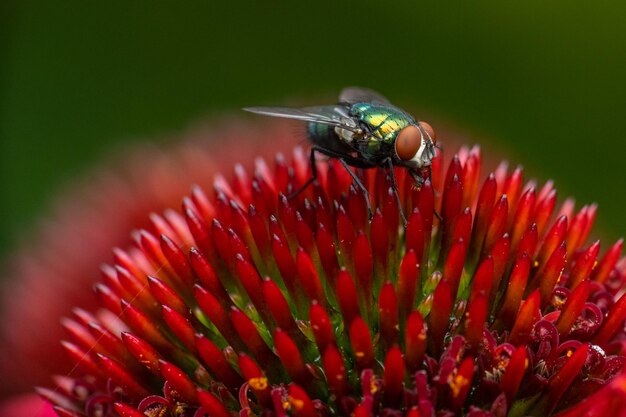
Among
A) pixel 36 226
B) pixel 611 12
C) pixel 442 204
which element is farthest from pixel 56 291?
pixel 611 12

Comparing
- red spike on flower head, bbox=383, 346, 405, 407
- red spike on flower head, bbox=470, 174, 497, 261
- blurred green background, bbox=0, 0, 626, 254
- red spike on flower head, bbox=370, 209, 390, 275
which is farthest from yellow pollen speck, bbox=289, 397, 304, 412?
blurred green background, bbox=0, 0, 626, 254

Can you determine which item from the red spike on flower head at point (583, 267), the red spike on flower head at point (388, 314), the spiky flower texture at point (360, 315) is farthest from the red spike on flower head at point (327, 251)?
the red spike on flower head at point (583, 267)

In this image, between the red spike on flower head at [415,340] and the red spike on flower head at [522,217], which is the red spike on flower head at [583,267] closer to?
the red spike on flower head at [522,217]

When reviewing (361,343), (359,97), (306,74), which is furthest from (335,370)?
(306,74)

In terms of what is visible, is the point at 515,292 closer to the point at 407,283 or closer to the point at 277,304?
the point at 407,283

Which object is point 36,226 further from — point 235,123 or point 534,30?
point 534,30

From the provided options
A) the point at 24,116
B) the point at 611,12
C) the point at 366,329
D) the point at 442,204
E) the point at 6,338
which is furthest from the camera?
the point at 24,116

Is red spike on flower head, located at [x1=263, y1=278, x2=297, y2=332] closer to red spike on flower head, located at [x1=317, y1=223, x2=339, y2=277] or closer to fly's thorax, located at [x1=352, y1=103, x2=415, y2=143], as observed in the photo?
red spike on flower head, located at [x1=317, y1=223, x2=339, y2=277]
